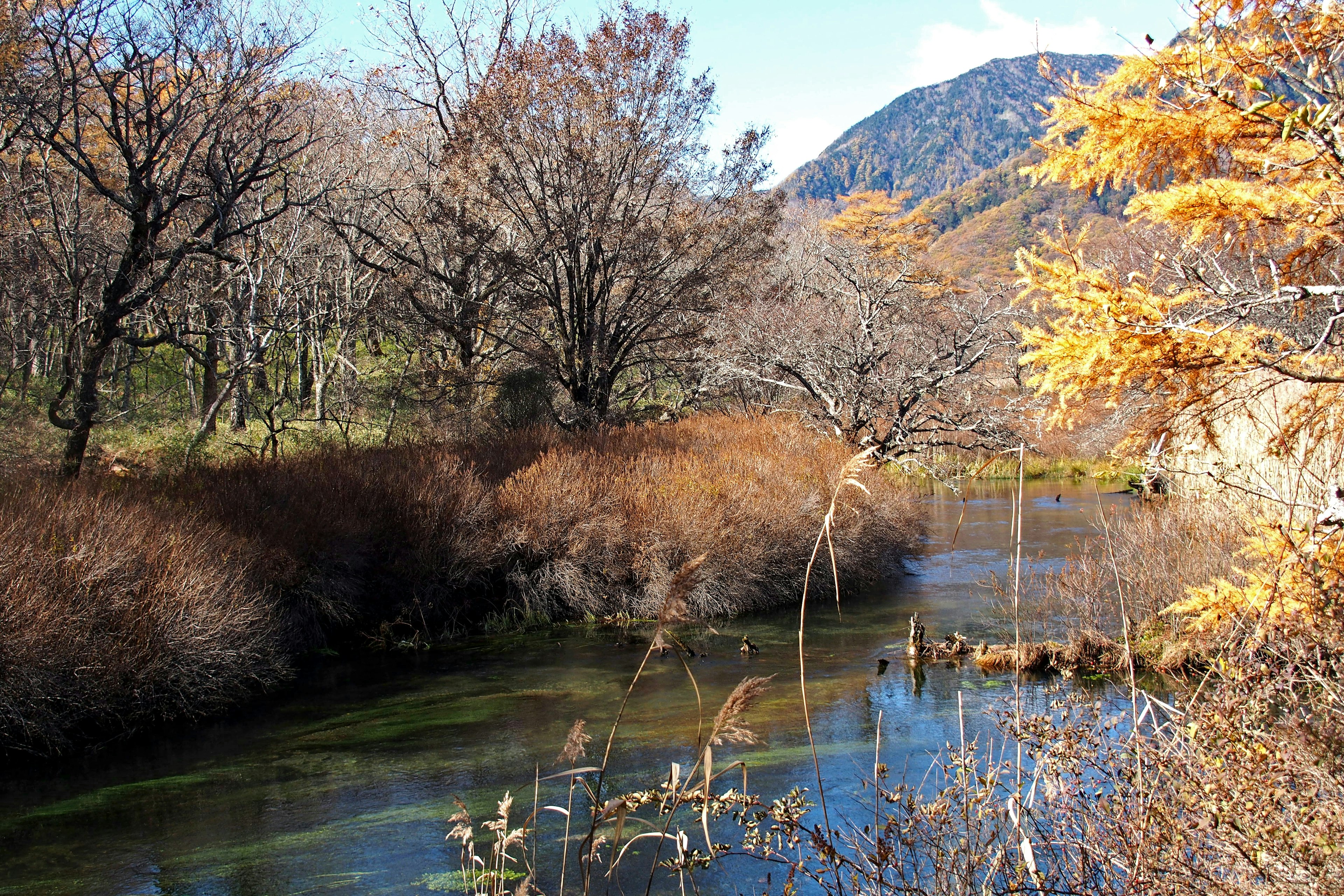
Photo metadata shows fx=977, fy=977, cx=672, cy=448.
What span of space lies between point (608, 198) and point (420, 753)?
1237 centimetres

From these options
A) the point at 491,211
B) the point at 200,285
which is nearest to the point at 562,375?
the point at 491,211

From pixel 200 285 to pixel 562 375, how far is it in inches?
290

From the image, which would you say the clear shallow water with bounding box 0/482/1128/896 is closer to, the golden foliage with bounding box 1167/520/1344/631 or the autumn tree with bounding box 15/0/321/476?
the golden foliage with bounding box 1167/520/1344/631

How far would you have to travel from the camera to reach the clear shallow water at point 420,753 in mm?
6586

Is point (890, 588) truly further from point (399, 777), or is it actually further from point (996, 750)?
point (399, 777)

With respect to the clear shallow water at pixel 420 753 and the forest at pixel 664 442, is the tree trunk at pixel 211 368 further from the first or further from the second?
the clear shallow water at pixel 420 753

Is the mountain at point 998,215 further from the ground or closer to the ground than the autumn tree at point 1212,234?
further from the ground

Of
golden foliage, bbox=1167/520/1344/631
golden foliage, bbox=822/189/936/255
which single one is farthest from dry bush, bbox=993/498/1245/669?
golden foliage, bbox=822/189/936/255

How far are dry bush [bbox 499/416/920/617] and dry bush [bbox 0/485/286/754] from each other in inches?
165

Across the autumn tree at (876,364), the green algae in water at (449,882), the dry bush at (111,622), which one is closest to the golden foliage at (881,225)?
the autumn tree at (876,364)

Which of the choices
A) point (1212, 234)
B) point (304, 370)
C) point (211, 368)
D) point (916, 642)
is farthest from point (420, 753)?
point (304, 370)

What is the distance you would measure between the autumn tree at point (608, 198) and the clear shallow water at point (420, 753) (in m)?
8.21

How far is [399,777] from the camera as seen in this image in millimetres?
8172

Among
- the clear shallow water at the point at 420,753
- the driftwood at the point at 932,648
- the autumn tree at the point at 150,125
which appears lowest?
the clear shallow water at the point at 420,753
